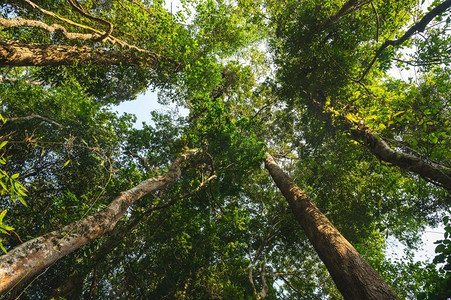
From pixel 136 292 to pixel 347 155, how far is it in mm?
8722

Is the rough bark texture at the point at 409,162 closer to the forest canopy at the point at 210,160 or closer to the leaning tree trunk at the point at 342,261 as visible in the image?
the forest canopy at the point at 210,160

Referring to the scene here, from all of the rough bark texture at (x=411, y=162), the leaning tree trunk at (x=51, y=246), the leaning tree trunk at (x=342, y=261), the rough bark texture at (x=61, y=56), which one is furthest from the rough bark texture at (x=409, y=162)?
the rough bark texture at (x=61, y=56)

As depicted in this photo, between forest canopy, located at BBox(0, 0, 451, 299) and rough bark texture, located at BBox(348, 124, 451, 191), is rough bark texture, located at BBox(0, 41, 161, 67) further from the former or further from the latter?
rough bark texture, located at BBox(348, 124, 451, 191)

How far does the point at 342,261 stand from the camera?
378cm

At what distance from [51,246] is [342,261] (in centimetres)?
480

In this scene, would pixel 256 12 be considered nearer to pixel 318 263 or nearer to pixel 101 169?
pixel 101 169

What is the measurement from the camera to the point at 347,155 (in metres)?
8.09

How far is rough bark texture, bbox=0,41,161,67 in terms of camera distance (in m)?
4.97

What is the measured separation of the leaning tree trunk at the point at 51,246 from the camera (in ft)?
8.66

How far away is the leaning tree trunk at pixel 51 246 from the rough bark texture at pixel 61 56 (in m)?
4.13

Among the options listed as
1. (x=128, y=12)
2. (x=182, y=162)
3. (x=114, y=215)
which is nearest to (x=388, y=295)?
(x=114, y=215)

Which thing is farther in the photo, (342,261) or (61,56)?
(61,56)

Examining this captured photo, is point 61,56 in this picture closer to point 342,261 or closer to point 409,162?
point 342,261

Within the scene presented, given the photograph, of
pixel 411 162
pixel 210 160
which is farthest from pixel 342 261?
pixel 210 160
